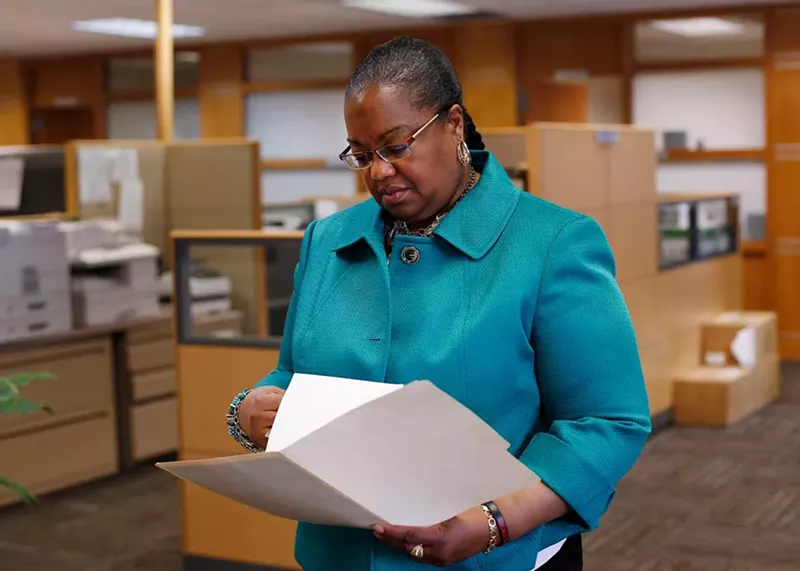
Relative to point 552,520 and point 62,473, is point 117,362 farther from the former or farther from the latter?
point 552,520

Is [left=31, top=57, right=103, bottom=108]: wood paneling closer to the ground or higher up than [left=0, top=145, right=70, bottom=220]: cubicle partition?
higher up

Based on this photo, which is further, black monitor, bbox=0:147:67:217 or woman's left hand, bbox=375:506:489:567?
black monitor, bbox=0:147:67:217

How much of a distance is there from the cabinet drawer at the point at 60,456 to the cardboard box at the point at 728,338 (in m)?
3.57

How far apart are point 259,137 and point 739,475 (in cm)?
732

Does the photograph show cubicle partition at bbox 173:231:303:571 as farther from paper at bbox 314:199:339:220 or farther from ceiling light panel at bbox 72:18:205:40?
ceiling light panel at bbox 72:18:205:40

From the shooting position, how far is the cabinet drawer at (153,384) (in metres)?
5.71

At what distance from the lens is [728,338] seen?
7.03 m

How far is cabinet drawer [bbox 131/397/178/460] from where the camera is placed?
5734 millimetres

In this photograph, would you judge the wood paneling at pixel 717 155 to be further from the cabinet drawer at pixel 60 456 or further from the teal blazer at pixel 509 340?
the teal blazer at pixel 509 340

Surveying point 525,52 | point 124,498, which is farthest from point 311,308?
point 525,52

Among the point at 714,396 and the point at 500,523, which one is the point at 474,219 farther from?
the point at 714,396

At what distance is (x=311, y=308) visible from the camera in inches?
59.1

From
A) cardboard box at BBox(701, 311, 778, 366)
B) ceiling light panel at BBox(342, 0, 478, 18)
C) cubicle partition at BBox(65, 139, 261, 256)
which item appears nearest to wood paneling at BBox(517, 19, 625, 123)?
ceiling light panel at BBox(342, 0, 478, 18)

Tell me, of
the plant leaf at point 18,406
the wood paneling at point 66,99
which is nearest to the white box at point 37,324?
the plant leaf at point 18,406
